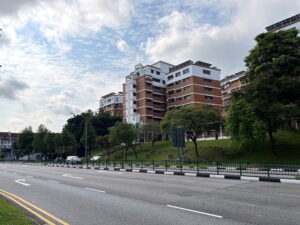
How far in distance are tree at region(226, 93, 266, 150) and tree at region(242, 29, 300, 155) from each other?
75cm

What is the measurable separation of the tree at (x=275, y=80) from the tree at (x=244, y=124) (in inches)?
29.7

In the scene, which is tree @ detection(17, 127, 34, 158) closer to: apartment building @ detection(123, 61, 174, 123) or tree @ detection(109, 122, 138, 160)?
apartment building @ detection(123, 61, 174, 123)

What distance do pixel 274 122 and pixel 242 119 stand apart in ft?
11.3

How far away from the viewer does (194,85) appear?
227ft

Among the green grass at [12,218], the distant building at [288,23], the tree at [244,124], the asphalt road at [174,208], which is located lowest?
the asphalt road at [174,208]

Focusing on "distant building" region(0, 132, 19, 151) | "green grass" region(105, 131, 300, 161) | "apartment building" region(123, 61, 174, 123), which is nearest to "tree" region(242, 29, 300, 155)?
"green grass" region(105, 131, 300, 161)

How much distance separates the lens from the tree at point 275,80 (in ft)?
91.2

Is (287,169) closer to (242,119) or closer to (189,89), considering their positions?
(242,119)

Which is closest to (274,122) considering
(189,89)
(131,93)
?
(189,89)

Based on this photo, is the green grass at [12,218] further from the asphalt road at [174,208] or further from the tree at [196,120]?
the tree at [196,120]

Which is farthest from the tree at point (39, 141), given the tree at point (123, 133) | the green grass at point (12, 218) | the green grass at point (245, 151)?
the green grass at point (12, 218)

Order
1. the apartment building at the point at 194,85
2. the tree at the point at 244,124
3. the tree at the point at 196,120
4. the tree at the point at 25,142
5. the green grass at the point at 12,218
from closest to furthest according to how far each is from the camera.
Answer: the green grass at the point at 12,218, the tree at the point at 244,124, the tree at the point at 196,120, the apartment building at the point at 194,85, the tree at the point at 25,142

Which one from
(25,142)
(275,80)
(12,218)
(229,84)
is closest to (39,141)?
(25,142)

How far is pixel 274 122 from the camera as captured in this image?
28.1m
